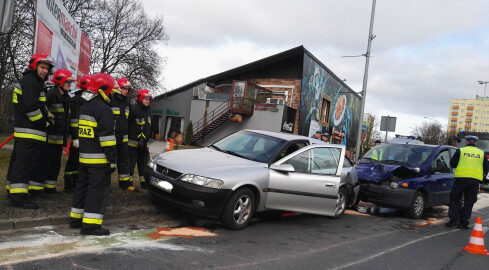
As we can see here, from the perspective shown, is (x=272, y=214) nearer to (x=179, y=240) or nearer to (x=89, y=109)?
(x=179, y=240)

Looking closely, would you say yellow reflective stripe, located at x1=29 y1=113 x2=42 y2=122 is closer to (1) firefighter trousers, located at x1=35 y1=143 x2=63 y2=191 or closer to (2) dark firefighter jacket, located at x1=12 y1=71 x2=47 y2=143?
(2) dark firefighter jacket, located at x1=12 y1=71 x2=47 y2=143

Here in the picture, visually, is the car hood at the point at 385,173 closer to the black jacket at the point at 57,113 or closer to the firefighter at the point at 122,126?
the firefighter at the point at 122,126

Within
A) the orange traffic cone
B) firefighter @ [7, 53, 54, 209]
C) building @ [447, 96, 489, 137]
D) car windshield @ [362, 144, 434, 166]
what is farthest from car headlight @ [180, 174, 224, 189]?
building @ [447, 96, 489, 137]

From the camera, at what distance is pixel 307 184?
6.30 meters

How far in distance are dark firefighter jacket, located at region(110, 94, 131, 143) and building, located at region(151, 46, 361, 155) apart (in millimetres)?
18452

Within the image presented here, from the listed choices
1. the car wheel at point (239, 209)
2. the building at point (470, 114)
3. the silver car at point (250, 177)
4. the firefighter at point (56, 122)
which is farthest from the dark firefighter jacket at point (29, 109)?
the building at point (470, 114)

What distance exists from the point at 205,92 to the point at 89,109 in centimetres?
2373

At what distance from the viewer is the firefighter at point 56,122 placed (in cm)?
572

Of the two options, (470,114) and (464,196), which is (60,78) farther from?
(470,114)

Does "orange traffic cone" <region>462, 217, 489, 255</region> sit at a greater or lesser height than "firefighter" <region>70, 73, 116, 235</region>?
lesser

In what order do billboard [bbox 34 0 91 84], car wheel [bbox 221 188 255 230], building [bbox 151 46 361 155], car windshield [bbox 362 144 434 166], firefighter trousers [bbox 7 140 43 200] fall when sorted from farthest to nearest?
building [bbox 151 46 361 155]
car windshield [bbox 362 144 434 166]
billboard [bbox 34 0 91 84]
car wheel [bbox 221 188 255 230]
firefighter trousers [bbox 7 140 43 200]

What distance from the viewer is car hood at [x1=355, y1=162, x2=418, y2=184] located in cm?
821

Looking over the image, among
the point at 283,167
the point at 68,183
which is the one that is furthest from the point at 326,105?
the point at 68,183

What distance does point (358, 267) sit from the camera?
461 cm
